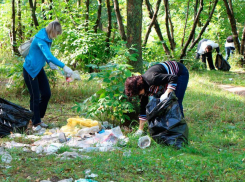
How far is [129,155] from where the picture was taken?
3.88 m

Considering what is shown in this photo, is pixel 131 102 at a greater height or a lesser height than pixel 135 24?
lesser

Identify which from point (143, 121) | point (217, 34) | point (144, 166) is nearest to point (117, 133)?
point (143, 121)

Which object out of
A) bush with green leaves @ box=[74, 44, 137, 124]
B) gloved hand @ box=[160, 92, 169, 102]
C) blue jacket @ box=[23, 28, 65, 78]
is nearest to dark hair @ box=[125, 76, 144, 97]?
gloved hand @ box=[160, 92, 169, 102]

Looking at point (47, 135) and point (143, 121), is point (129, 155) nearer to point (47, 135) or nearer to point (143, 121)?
point (143, 121)

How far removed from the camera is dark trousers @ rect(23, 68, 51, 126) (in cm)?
531

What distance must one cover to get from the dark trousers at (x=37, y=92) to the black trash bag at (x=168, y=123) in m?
1.98

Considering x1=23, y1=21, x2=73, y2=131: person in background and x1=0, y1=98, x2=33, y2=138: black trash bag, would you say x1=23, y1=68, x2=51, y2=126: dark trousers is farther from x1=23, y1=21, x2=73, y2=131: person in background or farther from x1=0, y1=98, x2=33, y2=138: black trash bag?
x1=0, y1=98, x2=33, y2=138: black trash bag

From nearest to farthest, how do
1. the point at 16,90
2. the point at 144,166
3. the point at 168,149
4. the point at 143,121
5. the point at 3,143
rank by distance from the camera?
the point at 144,166 < the point at 168,149 < the point at 3,143 < the point at 143,121 < the point at 16,90

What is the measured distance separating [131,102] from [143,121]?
65cm

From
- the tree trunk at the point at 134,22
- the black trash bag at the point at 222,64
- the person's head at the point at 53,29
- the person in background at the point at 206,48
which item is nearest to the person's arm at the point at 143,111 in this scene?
the tree trunk at the point at 134,22

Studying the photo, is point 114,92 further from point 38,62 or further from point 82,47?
point 82,47

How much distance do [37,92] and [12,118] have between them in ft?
1.98

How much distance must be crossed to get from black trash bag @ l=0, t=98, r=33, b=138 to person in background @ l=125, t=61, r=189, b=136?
68.8 inches

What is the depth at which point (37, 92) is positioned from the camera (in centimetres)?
537
